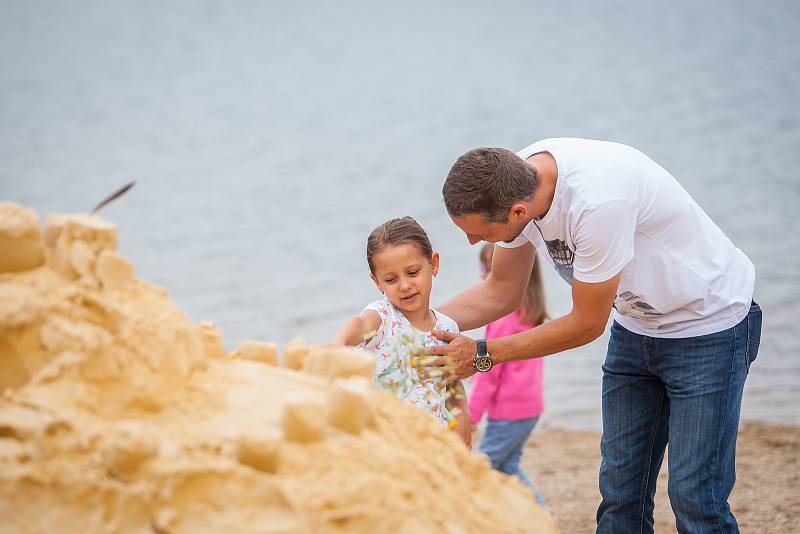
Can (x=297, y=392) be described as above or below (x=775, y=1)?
below

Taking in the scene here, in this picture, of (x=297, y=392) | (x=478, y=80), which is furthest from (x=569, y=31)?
(x=297, y=392)

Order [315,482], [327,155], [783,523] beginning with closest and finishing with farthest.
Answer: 1. [315,482]
2. [783,523]
3. [327,155]

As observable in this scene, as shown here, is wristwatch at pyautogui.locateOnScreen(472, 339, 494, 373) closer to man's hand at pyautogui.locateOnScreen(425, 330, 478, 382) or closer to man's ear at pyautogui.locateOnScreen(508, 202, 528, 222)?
man's hand at pyautogui.locateOnScreen(425, 330, 478, 382)

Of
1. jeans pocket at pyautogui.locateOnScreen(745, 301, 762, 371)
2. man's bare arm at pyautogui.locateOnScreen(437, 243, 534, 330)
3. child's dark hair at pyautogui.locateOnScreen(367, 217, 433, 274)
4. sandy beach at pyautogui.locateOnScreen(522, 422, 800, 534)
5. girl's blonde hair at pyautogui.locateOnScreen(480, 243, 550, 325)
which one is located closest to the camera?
jeans pocket at pyautogui.locateOnScreen(745, 301, 762, 371)

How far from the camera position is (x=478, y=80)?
71.1 feet

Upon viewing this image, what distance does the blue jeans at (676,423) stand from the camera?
11.0ft

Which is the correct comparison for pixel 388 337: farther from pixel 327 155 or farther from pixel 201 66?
pixel 201 66

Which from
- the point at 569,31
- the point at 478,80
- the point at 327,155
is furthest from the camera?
the point at 569,31

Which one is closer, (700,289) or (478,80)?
(700,289)

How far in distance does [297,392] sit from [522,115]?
16.6 metres

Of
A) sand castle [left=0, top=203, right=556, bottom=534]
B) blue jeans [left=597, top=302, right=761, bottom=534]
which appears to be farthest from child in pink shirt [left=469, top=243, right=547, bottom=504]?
sand castle [left=0, top=203, right=556, bottom=534]

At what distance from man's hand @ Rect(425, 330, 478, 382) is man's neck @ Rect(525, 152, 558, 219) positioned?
1.85 feet

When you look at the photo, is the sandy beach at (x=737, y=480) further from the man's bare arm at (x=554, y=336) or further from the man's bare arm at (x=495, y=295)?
the man's bare arm at (x=554, y=336)

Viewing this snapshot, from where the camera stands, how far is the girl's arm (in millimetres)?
3299
